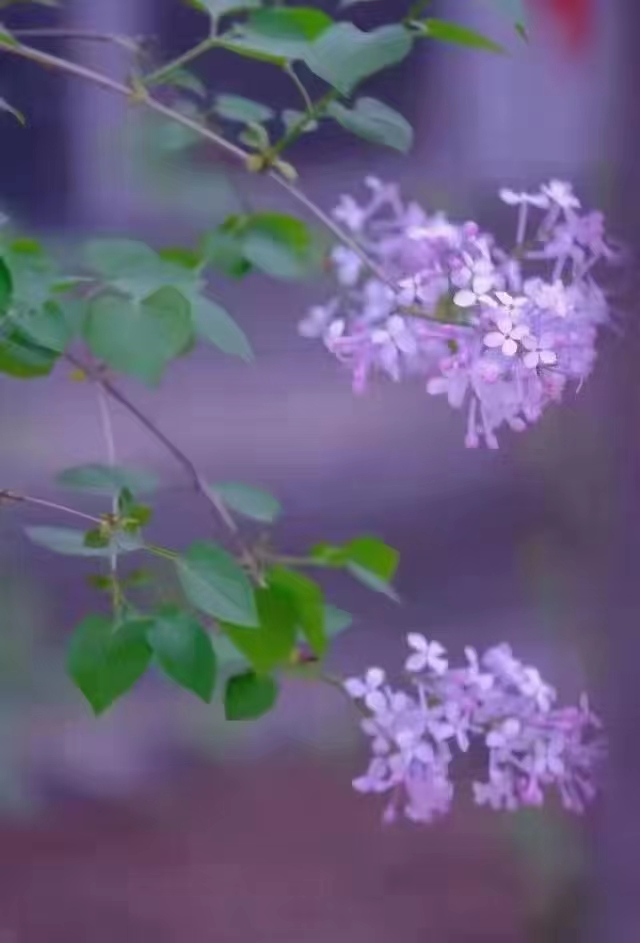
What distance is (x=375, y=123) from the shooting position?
934mm

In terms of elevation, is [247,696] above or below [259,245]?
below

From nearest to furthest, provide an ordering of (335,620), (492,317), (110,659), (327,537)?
(492,317)
(110,659)
(335,620)
(327,537)

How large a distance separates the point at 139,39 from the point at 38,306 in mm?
216

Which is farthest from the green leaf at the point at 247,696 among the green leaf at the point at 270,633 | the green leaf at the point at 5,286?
the green leaf at the point at 5,286

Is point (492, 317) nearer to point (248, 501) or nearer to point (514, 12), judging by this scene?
point (514, 12)

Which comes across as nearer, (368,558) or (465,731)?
(465,731)

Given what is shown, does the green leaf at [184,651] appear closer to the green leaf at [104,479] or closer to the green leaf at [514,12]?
the green leaf at [104,479]

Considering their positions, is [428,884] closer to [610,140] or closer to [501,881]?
[501,881]

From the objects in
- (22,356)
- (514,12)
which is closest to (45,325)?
(22,356)

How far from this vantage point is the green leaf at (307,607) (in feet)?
3.18

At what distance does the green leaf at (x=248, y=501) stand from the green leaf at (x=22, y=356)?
0.12 m

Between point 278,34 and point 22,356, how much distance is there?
0.19 meters

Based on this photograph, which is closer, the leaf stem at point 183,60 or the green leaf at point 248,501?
the leaf stem at point 183,60

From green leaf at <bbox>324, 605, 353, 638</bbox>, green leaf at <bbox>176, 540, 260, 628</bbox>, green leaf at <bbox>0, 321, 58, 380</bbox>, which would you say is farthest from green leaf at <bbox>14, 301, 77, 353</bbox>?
green leaf at <bbox>324, 605, 353, 638</bbox>
